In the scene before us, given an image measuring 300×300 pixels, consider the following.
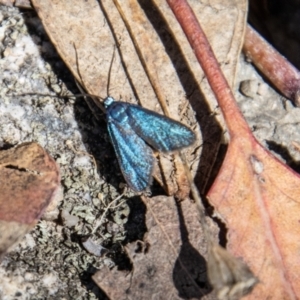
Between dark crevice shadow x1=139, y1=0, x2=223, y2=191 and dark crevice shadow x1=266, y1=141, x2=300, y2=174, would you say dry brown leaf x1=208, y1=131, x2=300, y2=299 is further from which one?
dark crevice shadow x1=266, y1=141, x2=300, y2=174

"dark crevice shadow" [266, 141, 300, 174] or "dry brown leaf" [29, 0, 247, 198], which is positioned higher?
"dry brown leaf" [29, 0, 247, 198]

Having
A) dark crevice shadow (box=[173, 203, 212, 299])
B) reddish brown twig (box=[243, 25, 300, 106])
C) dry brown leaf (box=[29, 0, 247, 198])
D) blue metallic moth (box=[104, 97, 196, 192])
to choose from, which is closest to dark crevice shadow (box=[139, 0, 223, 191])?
dry brown leaf (box=[29, 0, 247, 198])

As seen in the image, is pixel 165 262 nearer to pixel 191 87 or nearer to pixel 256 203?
pixel 256 203

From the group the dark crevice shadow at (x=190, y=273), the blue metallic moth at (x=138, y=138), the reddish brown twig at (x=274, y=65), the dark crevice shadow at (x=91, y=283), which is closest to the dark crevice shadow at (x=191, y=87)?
the blue metallic moth at (x=138, y=138)

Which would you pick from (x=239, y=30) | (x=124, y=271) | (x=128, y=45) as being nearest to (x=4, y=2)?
(x=128, y=45)

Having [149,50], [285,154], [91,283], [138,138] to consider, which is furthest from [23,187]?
[285,154]

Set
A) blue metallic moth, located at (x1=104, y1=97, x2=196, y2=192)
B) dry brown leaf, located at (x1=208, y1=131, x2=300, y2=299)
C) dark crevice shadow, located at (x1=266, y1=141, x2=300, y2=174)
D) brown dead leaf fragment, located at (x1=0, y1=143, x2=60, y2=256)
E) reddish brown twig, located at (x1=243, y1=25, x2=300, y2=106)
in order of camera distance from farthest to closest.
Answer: reddish brown twig, located at (x1=243, y1=25, x2=300, y2=106), dark crevice shadow, located at (x1=266, y1=141, x2=300, y2=174), blue metallic moth, located at (x1=104, y1=97, x2=196, y2=192), dry brown leaf, located at (x1=208, y1=131, x2=300, y2=299), brown dead leaf fragment, located at (x1=0, y1=143, x2=60, y2=256)

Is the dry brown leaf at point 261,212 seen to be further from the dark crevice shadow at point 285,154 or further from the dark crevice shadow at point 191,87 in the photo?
the dark crevice shadow at point 285,154

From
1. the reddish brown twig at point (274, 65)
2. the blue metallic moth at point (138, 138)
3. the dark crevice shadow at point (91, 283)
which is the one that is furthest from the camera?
the reddish brown twig at point (274, 65)
